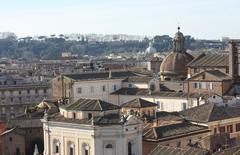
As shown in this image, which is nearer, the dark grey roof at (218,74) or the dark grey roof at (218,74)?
the dark grey roof at (218,74)

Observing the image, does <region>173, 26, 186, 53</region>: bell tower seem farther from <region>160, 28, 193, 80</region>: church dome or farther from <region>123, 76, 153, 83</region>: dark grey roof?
<region>123, 76, 153, 83</region>: dark grey roof

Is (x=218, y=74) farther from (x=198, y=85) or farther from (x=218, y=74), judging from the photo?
(x=198, y=85)

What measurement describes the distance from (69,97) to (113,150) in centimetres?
3049

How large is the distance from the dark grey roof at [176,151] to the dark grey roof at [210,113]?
862 centimetres

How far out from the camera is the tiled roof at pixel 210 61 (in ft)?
229

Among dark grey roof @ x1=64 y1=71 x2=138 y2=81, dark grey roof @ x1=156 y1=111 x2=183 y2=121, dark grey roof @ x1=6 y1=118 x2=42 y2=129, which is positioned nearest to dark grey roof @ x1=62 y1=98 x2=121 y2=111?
dark grey roof @ x1=156 y1=111 x2=183 y2=121

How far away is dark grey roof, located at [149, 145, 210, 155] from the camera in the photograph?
124ft

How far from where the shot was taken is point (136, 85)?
70625mm

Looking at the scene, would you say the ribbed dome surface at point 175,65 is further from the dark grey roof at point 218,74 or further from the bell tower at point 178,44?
the dark grey roof at point 218,74

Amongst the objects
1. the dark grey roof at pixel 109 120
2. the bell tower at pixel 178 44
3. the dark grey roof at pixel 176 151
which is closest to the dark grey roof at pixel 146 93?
the bell tower at pixel 178 44

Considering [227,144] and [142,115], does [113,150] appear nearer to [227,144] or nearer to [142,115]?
[227,144]

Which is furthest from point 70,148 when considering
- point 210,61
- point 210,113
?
point 210,61

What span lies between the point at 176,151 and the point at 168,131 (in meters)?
5.51

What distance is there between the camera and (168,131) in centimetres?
4372
